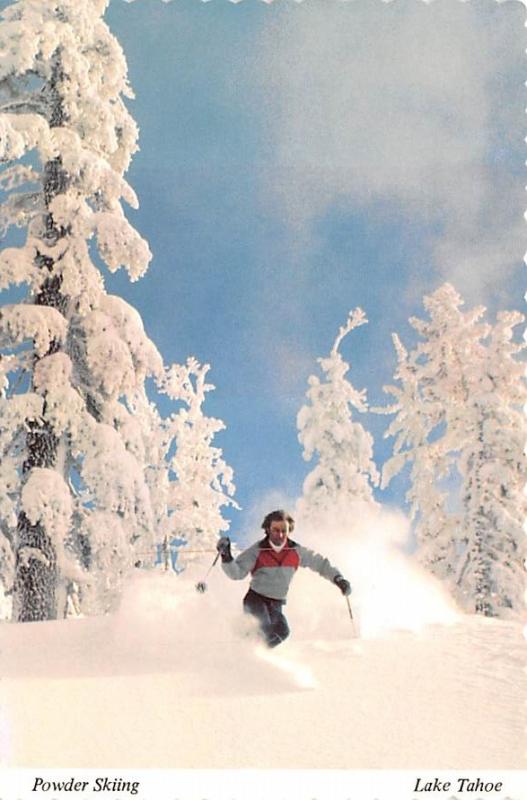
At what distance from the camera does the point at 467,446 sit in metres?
16.7

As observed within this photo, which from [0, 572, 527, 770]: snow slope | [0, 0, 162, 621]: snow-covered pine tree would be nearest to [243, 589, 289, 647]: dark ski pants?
[0, 572, 527, 770]: snow slope

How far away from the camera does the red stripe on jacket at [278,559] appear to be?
629 centimetres

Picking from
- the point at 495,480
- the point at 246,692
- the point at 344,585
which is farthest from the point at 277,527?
the point at 495,480

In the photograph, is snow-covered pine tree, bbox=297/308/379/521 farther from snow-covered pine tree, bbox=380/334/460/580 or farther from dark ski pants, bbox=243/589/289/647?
dark ski pants, bbox=243/589/289/647

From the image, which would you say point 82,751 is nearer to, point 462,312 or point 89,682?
point 89,682

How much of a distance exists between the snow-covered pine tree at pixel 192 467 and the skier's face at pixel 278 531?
1704cm

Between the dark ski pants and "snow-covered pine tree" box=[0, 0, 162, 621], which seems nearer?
the dark ski pants

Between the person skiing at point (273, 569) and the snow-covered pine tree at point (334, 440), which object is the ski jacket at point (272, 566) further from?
the snow-covered pine tree at point (334, 440)

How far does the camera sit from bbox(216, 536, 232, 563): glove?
6000 mm

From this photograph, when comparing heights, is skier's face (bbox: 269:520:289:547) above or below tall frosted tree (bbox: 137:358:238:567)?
below

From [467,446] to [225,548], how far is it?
11810mm

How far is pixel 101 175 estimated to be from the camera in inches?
420

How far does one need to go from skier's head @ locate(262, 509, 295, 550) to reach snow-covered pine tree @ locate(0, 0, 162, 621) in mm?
4605

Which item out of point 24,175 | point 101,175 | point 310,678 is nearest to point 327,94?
point 101,175
